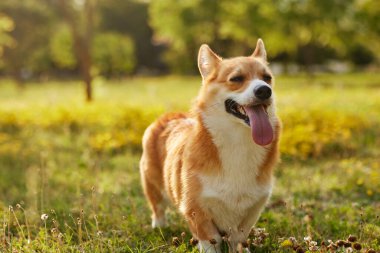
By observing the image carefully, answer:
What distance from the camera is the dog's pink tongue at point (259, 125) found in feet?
12.2

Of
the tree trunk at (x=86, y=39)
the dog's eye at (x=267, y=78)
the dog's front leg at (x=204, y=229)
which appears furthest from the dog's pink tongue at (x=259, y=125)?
the tree trunk at (x=86, y=39)

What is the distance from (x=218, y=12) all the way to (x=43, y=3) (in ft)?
46.2

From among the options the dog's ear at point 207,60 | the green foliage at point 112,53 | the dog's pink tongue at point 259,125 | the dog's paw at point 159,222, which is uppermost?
the dog's ear at point 207,60

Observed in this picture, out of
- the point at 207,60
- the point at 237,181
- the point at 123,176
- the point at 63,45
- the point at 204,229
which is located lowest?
the point at 63,45

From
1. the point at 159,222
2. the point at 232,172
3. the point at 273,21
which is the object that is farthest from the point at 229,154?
the point at 273,21

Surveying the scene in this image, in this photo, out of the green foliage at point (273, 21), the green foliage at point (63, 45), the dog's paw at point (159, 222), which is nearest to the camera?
the dog's paw at point (159, 222)

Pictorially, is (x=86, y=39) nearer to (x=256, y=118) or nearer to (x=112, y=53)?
(x=256, y=118)

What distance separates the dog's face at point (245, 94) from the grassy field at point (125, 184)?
2.54ft

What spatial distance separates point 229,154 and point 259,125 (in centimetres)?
32

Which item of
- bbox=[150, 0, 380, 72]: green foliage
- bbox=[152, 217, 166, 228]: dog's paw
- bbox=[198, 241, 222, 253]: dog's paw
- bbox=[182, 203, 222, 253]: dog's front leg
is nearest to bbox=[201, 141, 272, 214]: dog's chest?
bbox=[182, 203, 222, 253]: dog's front leg

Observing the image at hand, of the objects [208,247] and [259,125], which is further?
[208,247]

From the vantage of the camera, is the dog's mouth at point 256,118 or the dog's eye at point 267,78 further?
the dog's eye at point 267,78

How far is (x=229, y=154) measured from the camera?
151 inches

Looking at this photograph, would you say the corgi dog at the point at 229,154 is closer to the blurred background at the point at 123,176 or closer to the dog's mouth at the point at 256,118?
the dog's mouth at the point at 256,118
